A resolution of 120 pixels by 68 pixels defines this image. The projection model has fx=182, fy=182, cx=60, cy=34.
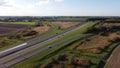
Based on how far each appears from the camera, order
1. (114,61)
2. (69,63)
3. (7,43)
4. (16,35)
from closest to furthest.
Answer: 1. (69,63)
2. (114,61)
3. (7,43)
4. (16,35)

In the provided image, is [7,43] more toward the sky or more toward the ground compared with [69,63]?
more toward the ground

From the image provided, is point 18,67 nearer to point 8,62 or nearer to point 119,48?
point 8,62

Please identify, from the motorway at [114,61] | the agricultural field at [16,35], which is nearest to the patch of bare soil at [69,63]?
the motorway at [114,61]

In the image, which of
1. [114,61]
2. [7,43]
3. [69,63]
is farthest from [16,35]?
[114,61]

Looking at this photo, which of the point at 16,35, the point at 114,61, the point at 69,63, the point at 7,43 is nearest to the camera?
the point at 69,63

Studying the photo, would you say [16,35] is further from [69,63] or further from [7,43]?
[69,63]

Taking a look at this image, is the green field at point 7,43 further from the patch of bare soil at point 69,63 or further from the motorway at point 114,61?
the motorway at point 114,61

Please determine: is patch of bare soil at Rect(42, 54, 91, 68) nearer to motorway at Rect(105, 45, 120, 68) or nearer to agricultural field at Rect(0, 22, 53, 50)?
motorway at Rect(105, 45, 120, 68)

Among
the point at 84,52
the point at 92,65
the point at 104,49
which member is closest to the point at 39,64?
the point at 92,65

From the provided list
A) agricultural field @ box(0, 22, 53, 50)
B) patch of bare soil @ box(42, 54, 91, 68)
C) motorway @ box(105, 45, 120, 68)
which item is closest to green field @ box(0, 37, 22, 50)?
agricultural field @ box(0, 22, 53, 50)

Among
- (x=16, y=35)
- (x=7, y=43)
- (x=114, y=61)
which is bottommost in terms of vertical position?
(x=16, y=35)

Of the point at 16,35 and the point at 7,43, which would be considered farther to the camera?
the point at 16,35
